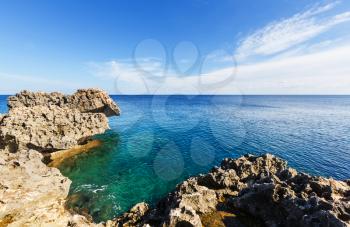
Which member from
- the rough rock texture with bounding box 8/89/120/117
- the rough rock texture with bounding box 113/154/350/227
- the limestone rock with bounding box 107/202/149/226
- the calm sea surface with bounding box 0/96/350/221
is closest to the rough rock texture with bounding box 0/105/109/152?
the calm sea surface with bounding box 0/96/350/221

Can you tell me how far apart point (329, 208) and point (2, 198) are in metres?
25.9

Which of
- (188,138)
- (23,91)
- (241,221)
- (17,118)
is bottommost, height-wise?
(188,138)

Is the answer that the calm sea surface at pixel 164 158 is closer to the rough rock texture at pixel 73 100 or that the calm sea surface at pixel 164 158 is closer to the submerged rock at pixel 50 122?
the submerged rock at pixel 50 122

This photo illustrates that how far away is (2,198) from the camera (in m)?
18.5

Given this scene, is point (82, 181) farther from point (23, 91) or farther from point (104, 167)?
point (23, 91)

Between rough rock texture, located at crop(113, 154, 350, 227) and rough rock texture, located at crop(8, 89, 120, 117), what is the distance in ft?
137

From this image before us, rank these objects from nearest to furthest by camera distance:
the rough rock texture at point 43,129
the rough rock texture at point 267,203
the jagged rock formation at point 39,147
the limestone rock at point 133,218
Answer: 1. the rough rock texture at point 267,203
2. the limestone rock at point 133,218
3. the jagged rock formation at point 39,147
4. the rough rock texture at point 43,129

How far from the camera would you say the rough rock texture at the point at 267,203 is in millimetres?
12266

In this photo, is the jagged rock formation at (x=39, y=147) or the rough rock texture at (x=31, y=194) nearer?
the rough rock texture at (x=31, y=194)

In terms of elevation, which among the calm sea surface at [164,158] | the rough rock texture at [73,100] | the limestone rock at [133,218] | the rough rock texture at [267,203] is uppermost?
the rough rock texture at [73,100]

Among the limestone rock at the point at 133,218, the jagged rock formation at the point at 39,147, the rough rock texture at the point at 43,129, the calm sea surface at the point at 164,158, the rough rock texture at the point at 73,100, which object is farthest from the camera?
the rough rock texture at the point at 73,100

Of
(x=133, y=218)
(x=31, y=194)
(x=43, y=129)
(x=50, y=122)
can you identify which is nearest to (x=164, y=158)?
(x=133, y=218)

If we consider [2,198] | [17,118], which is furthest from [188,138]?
[2,198]

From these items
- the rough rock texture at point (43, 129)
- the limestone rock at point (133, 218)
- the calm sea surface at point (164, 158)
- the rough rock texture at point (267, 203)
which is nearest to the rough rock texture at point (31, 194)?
the calm sea surface at point (164, 158)
